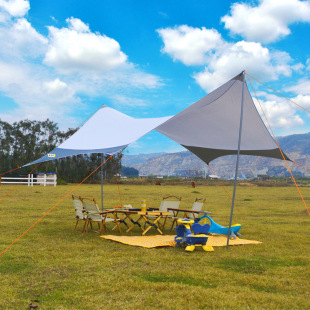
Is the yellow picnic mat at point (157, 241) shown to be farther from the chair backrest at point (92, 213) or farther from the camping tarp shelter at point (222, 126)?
the camping tarp shelter at point (222, 126)

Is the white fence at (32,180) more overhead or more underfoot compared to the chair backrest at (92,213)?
more overhead

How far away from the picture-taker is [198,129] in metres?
8.54

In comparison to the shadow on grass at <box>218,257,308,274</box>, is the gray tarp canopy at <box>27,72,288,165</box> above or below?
above

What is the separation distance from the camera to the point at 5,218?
870 cm

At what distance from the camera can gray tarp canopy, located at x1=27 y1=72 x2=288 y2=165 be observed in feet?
22.6

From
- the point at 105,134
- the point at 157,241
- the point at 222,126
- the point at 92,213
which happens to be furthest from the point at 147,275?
the point at 222,126

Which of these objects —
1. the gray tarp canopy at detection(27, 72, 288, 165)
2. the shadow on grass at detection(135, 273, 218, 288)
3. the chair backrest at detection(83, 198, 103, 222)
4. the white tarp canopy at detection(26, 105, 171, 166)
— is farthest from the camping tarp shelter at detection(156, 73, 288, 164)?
the shadow on grass at detection(135, 273, 218, 288)

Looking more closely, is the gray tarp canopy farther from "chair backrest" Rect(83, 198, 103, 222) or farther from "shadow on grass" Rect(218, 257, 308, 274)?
"shadow on grass" Rect(218, 257, 308, 274)

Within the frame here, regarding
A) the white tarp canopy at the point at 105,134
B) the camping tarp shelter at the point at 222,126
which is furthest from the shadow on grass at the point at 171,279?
the camping tarp shelter at the point at 222,126

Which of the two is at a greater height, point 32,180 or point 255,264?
point 32,180

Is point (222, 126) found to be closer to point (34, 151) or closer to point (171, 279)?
point (171, 279)

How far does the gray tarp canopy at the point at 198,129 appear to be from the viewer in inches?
271

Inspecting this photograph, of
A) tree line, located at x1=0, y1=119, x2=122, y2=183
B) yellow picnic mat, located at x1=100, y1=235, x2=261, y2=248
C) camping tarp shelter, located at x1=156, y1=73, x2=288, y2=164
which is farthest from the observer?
tree line, located at x1=0, y1=119, x2=122, y2=183

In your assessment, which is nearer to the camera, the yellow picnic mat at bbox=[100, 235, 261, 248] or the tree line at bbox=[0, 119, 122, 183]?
the yellow picnic mat at bbox=[100, 235, 261, 248]
